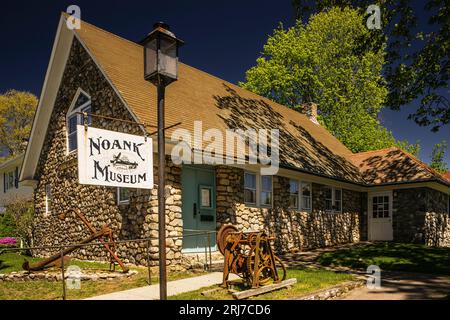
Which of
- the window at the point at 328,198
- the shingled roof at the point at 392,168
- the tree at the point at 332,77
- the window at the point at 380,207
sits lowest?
the window at the point at 380,207

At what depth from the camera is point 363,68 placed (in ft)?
106

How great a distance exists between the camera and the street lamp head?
206 inches

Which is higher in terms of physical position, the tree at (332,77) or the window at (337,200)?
the tree at (332,77)

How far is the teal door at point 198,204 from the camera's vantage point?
37.7 feet

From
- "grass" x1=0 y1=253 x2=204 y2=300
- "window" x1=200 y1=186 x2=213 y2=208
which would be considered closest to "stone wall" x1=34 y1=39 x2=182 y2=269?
"window" x1=200 y1=186 x2=213 y2=208

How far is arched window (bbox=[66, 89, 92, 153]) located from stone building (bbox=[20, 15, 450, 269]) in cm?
6

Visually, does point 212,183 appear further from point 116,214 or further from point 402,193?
point 402,193

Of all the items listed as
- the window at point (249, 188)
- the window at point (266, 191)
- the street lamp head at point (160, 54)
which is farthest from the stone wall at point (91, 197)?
the street lamp head at point (160, 54)

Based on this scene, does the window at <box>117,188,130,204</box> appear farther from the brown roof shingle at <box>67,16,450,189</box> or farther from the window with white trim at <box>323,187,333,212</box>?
the window with white trim at <box>323,187,333,212</box>

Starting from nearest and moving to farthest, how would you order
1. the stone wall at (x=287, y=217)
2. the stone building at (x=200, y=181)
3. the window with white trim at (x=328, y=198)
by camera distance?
the stone building at (x=200, y=181) < the stone wall at (x=287, y=217) < the window with white trim at (x=328, y=198)

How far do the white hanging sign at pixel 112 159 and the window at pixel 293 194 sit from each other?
919cm

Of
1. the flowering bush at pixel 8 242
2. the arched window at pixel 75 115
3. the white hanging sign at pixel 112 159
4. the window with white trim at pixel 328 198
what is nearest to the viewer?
the white hanging sign at pixel 112 159

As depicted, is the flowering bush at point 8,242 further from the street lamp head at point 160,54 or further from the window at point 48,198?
the street lamp head at point 160,54
